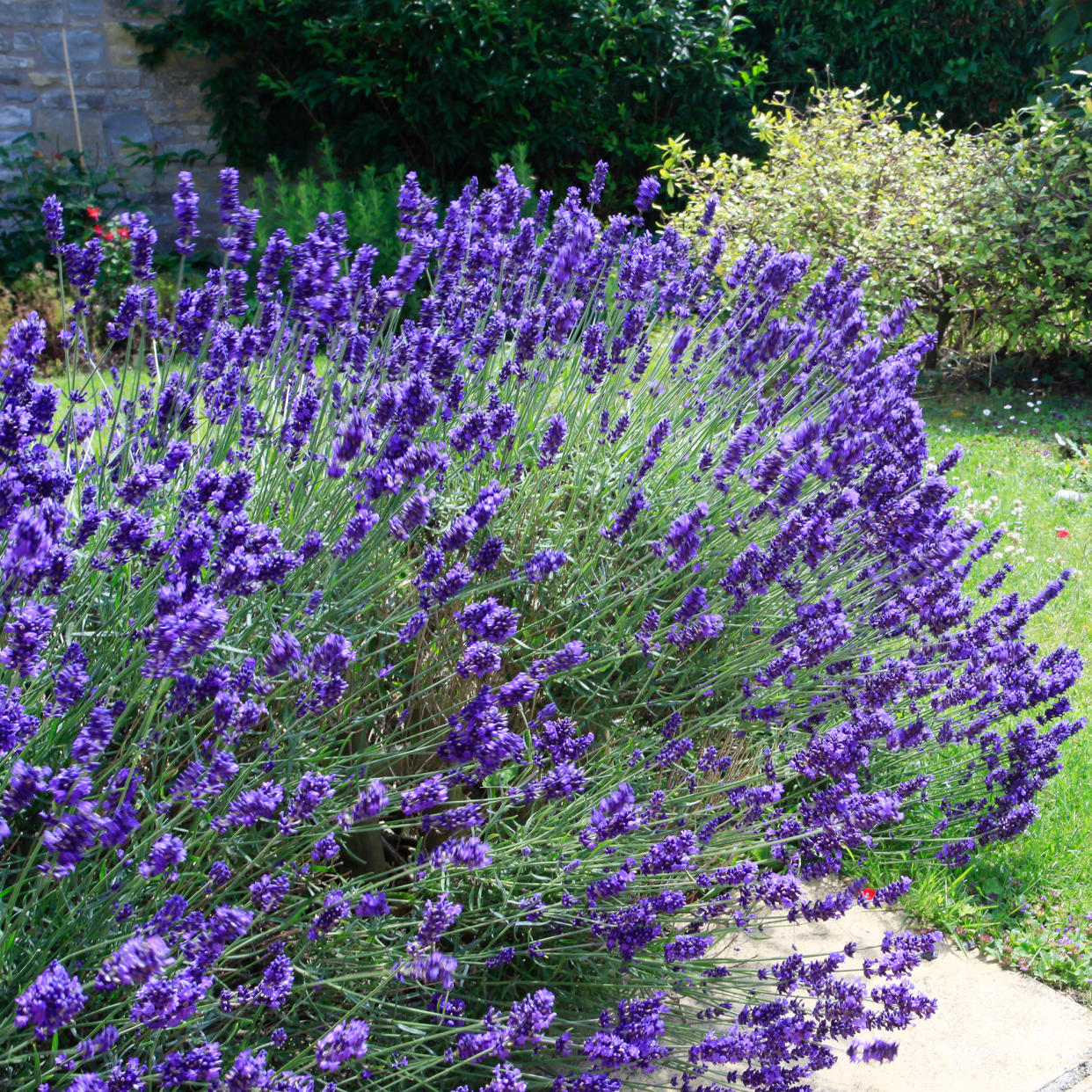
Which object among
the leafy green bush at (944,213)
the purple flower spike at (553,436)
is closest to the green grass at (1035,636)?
the leafy green bush at (944,213)

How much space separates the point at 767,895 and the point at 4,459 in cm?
157

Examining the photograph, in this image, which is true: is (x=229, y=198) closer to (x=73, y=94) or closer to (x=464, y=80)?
(x=464, y=80)

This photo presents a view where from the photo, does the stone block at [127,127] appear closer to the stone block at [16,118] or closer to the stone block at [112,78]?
the stone block at [112,78]

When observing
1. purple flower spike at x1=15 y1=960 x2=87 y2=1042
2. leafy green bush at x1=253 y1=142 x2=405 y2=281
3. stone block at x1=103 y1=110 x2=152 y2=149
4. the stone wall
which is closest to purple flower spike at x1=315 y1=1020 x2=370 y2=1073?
purple flower spike at x1=15 y1=960 x2=87 y2=1042

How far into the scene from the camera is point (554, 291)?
3076mm

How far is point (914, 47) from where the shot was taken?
1066 centimetres

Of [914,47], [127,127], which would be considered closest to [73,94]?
[127,127]

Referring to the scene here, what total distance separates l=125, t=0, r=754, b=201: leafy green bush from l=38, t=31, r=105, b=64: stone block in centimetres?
40

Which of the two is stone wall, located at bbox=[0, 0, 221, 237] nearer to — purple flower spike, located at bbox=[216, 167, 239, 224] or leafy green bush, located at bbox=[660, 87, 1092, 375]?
leafy green bush, located at bbox=[660, 87, 1092, 375]

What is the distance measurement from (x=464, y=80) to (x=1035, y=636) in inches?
283

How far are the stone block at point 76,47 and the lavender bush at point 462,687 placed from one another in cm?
791

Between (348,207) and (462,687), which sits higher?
(462,687)

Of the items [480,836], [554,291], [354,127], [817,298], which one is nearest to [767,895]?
[480,836]

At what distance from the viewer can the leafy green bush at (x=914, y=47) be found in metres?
10.6
